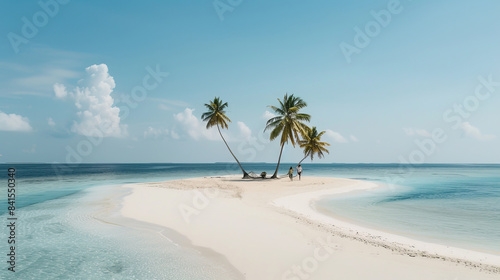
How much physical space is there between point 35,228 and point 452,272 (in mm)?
17184

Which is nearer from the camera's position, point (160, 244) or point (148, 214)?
point (160, 244)

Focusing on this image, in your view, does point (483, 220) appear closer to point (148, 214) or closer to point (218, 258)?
point (218, 258)

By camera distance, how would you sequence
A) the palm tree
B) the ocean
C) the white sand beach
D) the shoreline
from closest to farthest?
1. the white sand beach
2. the ocean
3. the shoreline
4. the palm tree

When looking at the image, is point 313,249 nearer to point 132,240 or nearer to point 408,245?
point 408,245

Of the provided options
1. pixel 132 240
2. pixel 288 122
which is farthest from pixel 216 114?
pixel 132 240

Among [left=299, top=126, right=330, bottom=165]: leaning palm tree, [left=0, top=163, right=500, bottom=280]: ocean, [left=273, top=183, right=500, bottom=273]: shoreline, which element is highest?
[left=299, top=126, right=330, bottom=165]: leaning palm tree

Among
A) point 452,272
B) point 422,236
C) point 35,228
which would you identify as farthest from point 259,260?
point 35,228

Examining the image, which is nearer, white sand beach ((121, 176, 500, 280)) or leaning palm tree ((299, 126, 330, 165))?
white sand beach ((121, 176, 500, 280))

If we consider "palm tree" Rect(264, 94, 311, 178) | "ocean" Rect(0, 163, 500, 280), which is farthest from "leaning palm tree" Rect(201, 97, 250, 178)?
"ocean" Rect(0, 163, 500, 280)

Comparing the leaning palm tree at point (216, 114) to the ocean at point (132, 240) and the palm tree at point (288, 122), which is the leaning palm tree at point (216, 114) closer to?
the palm tree at point (288, 122)

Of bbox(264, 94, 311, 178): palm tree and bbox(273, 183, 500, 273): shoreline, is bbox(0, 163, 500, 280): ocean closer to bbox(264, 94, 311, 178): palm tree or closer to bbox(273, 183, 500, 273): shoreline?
bbox(273, 183, 500, 273): shoreline

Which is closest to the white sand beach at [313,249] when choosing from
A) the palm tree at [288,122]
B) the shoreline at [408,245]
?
the shoreline at [408,245]

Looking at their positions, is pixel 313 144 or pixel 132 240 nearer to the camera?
pixel 132 240

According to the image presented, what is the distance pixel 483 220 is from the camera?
14953 mm
